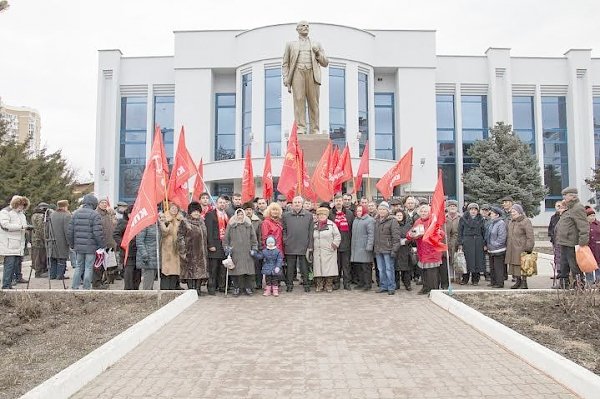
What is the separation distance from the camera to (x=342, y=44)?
3080cm

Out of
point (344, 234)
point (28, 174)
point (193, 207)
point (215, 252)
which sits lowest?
point (215, 252)

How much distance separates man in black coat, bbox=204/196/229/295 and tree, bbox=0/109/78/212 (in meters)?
15.4

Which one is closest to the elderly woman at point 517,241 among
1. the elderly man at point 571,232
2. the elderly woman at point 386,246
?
the elderly man at point 571,232

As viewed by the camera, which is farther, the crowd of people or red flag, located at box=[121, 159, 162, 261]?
the crowd of people

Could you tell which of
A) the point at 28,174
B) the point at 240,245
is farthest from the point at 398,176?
the point at 28,174

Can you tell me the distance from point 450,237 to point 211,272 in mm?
5265

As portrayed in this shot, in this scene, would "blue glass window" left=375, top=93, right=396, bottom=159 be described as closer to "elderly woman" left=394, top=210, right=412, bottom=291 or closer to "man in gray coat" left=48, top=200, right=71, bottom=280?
"elderly woman" left=394, top=210, right=412, bottom=291

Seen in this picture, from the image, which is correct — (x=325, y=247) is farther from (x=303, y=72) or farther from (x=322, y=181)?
(x=303, y=72)

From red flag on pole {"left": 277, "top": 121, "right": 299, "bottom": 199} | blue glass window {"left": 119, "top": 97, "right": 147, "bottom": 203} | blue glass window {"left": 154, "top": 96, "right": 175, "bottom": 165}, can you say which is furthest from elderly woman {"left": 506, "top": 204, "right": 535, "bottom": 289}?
blue glass window {"left": 119, "top": 97, "right": 147, "bottom": 203}

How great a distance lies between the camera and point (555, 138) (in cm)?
3538

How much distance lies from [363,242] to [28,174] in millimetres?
18656

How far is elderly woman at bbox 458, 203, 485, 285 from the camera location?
1049 centimetres

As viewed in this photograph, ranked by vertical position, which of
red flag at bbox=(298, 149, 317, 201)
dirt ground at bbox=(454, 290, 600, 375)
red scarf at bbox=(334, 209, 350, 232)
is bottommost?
dirt ground at bbox=(454, 290, 600, 375)

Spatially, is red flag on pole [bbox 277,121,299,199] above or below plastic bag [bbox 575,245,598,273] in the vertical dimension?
above
